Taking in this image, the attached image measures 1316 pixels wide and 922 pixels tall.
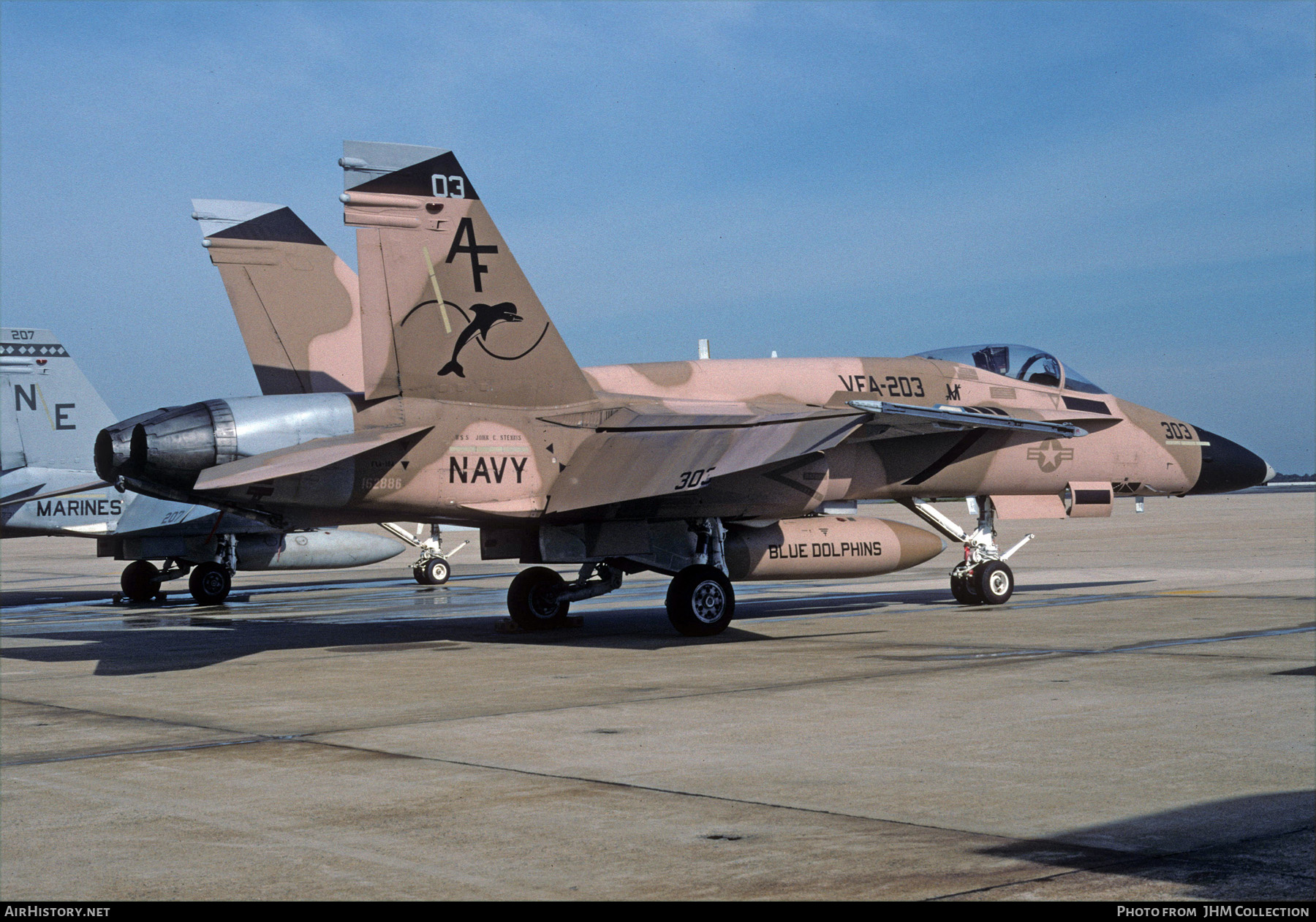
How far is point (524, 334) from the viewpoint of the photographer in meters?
13.4

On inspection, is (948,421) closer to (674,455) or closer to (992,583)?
(674,455)

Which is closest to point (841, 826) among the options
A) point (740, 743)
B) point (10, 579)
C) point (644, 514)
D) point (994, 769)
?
point (994, 769)

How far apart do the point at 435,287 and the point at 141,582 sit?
45.5 ft

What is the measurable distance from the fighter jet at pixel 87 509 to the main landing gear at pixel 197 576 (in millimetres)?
20

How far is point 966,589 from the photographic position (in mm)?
17391

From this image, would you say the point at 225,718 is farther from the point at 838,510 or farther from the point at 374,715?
the point at 838,510

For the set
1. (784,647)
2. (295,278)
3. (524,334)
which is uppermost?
(295,278)

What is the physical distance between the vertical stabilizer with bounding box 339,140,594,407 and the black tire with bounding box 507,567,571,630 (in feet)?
10.0

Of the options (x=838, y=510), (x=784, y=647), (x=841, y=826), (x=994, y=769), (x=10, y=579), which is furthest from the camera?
(x=10, y=579)

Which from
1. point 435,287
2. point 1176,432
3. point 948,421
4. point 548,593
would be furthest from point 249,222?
point 1176,432

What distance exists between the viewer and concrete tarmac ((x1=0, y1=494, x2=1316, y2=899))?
4.55 m

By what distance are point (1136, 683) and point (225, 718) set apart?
21.5 feet

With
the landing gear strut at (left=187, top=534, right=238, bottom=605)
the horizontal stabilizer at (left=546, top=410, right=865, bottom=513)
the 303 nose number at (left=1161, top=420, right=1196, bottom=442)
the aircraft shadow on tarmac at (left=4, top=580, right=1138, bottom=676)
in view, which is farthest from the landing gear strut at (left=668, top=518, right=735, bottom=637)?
the landing gear strut at (left=187, top=534, right=238, bottom=605)

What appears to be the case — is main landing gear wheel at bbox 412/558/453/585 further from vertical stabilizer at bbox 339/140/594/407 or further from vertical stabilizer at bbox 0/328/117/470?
vertical stabilizer at bbox 339/140/594/407
